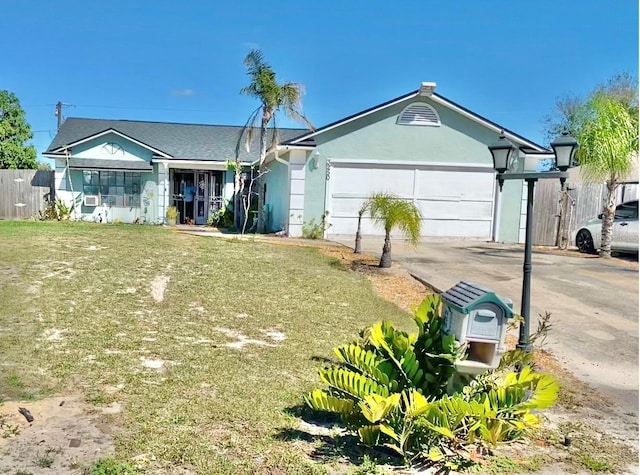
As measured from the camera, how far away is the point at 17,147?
27.1 m

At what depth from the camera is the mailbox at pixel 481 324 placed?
315 cm

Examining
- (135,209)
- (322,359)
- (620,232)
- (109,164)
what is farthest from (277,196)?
(322,359)

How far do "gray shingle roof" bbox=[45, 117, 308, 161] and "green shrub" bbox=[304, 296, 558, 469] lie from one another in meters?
17.7

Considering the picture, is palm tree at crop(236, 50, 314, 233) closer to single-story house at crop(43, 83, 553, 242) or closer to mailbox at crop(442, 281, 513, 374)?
single-story house at crop(43, 83, 553, 242)

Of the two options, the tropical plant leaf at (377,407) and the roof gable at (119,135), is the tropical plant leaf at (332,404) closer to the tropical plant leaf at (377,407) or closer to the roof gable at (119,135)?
the tropical plant leaf at (377,407)

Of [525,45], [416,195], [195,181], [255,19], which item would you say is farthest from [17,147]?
[525,45]

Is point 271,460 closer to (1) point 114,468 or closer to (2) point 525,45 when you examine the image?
(1) point 114,468

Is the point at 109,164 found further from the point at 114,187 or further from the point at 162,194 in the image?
the point at 162,194

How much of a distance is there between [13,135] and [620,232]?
28.8 metres

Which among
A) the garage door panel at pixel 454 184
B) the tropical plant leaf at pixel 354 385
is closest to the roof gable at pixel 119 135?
the garage door panel at pixel 454 184

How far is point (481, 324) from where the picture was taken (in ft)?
10.5

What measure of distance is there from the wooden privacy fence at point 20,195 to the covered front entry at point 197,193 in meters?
4.74

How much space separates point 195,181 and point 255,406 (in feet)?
59.3

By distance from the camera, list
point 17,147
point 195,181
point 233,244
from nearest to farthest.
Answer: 1. point 233,244
2. point 195,181
3. point 17,147
